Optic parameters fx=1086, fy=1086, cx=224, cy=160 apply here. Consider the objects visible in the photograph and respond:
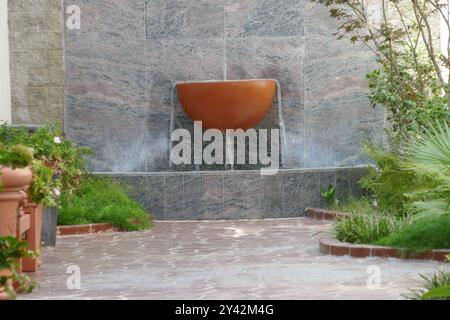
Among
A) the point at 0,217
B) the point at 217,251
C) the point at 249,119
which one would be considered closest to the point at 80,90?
the point at 249,119

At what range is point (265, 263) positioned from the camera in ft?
31.4

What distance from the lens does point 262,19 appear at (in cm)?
1603

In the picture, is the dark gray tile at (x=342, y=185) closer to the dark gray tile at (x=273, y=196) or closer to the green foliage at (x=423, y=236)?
the dark gray tile at (x=273, y=196)

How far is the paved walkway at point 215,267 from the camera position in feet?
25.6

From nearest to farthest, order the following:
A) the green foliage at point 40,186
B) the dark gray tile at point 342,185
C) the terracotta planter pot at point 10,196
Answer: the terracotta planter pot at point 10,196 → the green foliage at point 40,186 → the dark gray tile at point 342,185

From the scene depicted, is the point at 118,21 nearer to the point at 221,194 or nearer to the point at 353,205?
the point at 221,194

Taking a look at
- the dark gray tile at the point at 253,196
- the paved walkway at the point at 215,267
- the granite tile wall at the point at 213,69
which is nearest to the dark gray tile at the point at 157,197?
the dark gray tile at the point at 253,196

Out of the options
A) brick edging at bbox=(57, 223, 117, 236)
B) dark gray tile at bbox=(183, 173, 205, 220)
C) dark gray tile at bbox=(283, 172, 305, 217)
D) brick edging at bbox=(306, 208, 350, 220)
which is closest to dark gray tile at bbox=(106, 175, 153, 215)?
dark gray tile at bbox=(183, 173, 205, 220)

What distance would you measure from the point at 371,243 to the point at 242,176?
425 centimetres

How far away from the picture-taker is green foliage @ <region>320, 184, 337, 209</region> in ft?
46.5

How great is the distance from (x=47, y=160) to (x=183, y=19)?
606 cm

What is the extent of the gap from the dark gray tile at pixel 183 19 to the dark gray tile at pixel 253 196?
2.84 meters

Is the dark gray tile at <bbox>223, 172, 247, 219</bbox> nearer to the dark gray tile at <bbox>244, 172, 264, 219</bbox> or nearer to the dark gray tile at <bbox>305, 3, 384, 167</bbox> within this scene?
the dark gray tile at <bbox>244, 172, 264, 219</bbox>

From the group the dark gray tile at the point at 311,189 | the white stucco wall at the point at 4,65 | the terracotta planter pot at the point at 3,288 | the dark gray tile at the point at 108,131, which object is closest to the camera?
the terracotta planter pot at the point at 3,288
